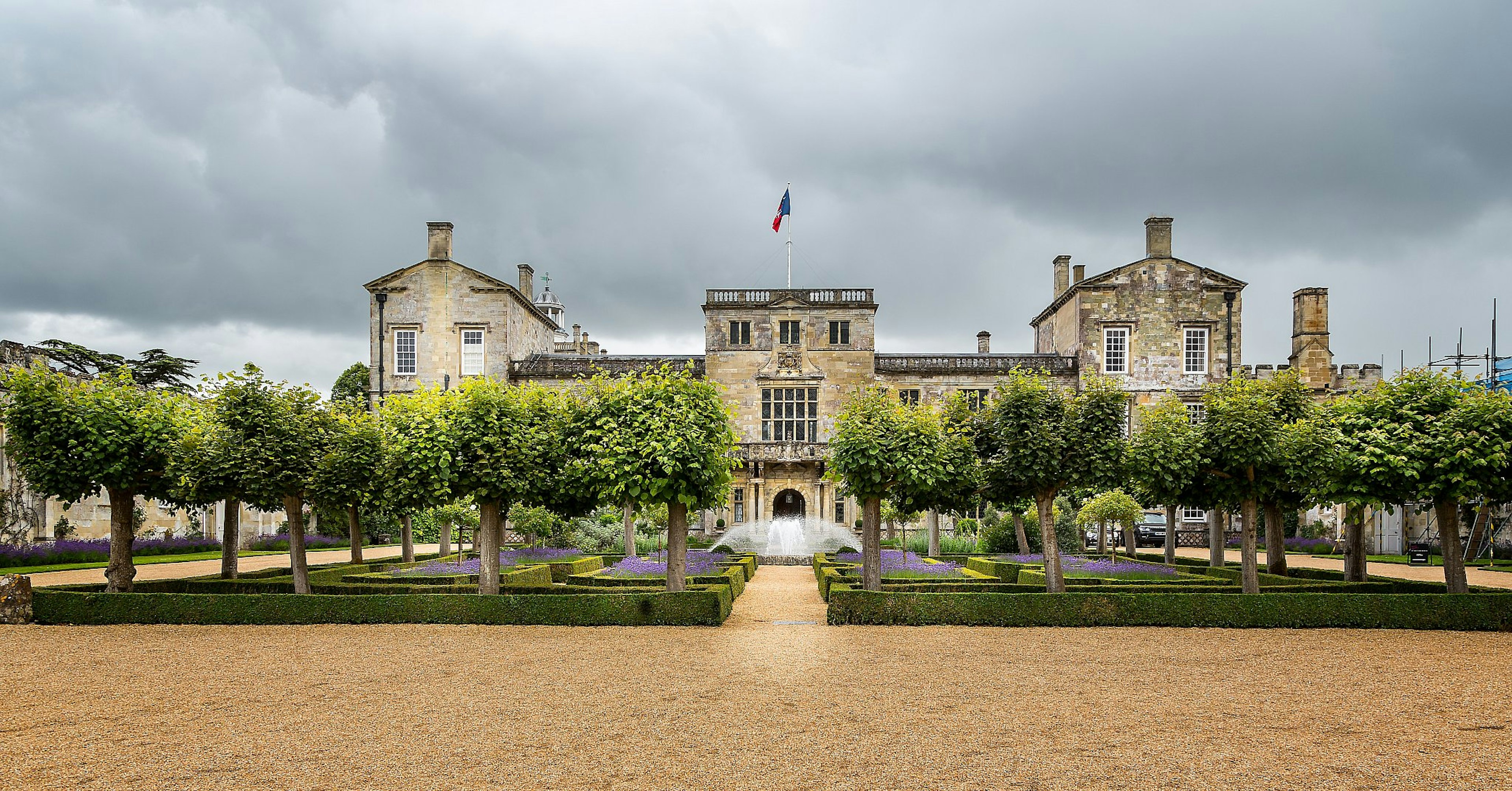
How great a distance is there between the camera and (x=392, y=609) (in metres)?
15.3

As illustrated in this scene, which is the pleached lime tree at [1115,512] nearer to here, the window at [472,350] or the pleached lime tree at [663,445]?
the pleached lime tree at [663,445]

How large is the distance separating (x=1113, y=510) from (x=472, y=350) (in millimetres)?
27880

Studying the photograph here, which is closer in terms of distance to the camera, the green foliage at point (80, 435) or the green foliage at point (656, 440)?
the green foliage at point (656, 440)

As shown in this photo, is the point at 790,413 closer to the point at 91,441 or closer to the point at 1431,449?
the point at 1431,449

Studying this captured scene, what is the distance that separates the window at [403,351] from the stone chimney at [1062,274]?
30257 mm

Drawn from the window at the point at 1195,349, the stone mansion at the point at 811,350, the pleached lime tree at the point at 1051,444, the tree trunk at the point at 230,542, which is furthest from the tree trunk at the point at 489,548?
the window at the point at 1195,349

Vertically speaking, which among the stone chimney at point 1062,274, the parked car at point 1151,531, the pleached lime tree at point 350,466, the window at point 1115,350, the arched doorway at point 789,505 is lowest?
the parked car at point 1151,531

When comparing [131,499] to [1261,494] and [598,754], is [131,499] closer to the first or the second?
[598,754]

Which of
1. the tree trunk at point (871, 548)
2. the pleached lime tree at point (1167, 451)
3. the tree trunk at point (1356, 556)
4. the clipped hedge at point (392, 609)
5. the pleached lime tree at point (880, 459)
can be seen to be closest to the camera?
the clipped hedge at point (392, 609)

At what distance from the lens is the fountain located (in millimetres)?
30969

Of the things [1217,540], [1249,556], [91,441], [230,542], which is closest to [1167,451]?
[1249,556]

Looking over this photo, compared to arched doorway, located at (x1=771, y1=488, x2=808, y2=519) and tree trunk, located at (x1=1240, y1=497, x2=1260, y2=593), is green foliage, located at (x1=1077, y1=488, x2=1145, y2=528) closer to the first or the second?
tree trunk, located at (x1=1240, y1=497, x2=1260, y2=593)

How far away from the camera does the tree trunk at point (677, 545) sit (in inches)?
662

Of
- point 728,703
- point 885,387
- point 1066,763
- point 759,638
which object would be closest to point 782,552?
point 885,387
